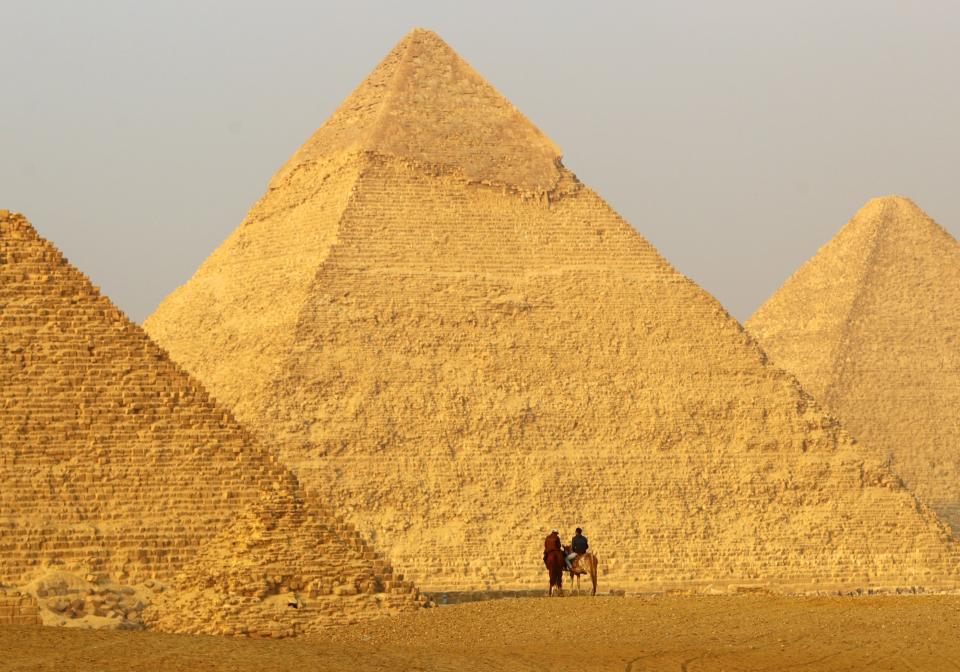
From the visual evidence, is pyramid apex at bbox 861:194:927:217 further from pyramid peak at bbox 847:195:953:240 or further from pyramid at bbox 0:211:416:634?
pyramid at bbox 0:211:416:634

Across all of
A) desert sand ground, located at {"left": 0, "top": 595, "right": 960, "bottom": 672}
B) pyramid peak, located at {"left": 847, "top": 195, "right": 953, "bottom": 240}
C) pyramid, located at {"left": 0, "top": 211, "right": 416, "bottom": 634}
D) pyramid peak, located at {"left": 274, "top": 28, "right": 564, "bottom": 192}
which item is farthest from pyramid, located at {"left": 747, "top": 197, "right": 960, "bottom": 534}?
pyramid, located at {"left": 0, "top": 211, "right": 416, "bottom": 634}

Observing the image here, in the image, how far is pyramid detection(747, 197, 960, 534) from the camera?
90062 mm

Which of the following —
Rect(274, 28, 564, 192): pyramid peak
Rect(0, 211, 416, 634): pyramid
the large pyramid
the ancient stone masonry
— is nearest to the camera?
the ancient stone masonry

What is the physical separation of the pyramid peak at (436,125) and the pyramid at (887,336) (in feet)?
76.8

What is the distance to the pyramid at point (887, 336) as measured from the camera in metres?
90.1

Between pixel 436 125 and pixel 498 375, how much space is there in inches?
278

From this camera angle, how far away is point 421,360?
64.8 metres

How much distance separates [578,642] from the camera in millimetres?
Answer: 32219

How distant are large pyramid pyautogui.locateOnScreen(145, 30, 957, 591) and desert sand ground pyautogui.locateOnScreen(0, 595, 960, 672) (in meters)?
22.3

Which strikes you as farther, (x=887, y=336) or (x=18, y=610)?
(x=887, y=336)

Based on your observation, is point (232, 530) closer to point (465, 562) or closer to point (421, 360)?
point (465, 562)

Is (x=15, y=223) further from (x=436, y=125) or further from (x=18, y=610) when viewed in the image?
(x=436, y=125)

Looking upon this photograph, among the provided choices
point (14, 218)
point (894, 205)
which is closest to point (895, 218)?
point (894, 205)

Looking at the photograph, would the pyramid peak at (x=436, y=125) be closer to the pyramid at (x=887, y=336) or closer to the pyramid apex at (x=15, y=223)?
the pyramid at (x=887, y=336)
